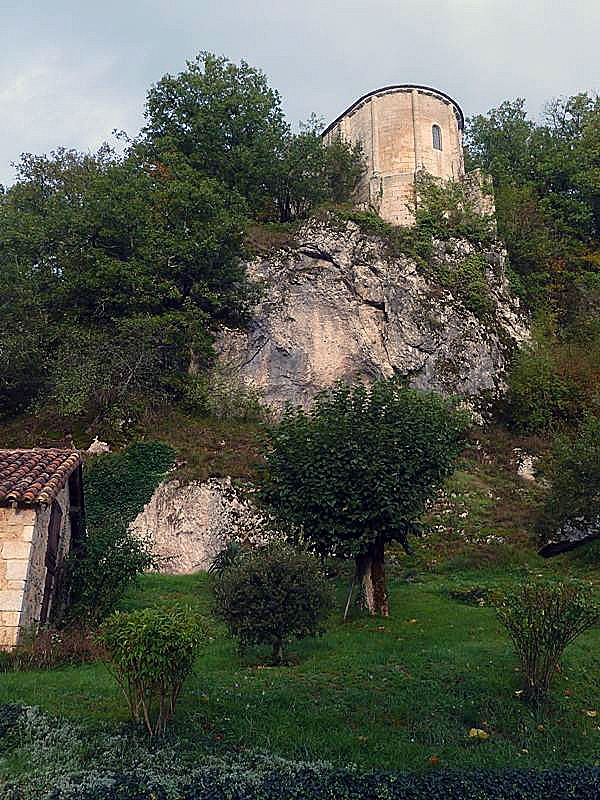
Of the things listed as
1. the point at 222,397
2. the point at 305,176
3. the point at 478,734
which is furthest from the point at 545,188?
the point at 478,734

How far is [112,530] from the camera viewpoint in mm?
15469

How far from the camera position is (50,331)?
90.5 ft

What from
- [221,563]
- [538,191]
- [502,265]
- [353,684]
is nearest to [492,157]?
[538,191]

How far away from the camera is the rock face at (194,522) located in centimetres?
2047

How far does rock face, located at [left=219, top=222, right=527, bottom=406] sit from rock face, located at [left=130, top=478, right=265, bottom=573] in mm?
7862

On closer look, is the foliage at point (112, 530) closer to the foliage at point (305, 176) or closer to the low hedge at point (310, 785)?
the low hedge at point (310, 785)

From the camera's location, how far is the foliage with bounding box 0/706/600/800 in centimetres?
641

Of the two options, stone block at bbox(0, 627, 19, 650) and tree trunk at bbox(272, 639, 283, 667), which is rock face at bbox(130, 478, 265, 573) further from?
stone block at bbox(0, 627, 19, 650)

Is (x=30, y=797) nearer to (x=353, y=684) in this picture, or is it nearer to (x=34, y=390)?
(x=353, y=684)

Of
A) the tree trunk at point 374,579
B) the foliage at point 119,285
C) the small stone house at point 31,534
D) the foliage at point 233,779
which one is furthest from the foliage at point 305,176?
the foliage at point 233,779

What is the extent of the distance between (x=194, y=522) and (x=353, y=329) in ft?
43.2

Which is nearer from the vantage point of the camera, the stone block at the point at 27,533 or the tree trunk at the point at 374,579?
the stone block at the point at 27,533

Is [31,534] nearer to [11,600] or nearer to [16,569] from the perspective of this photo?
[16,569]

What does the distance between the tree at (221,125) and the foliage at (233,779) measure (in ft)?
102
